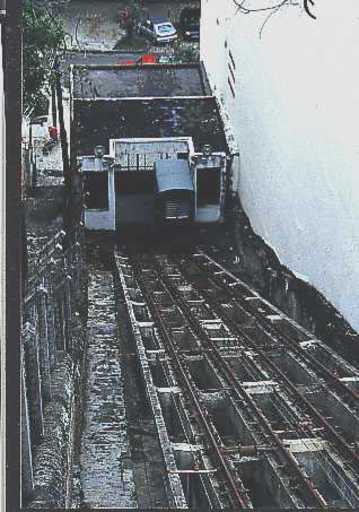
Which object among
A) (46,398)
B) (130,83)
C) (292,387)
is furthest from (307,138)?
(130,83)

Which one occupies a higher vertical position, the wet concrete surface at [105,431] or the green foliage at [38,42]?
the green foliage at [38,42]

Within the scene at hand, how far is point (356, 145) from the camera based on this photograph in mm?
5117

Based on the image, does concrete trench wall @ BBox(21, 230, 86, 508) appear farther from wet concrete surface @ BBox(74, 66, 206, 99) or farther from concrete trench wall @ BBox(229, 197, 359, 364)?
wet concrete surface @ BBox(74, 66, 206, 99)

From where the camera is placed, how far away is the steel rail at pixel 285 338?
4.58 metres

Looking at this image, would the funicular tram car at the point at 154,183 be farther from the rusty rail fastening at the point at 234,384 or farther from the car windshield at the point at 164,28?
the car windshield at the point at 164,28

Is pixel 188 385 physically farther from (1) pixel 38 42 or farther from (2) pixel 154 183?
(2) pixel 154 183

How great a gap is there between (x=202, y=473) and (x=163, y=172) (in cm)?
590

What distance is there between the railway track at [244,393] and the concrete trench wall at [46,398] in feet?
2.32

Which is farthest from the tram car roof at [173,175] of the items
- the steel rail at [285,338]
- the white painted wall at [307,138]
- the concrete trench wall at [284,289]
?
the steel rail at [285,338]

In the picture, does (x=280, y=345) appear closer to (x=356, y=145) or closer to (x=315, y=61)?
(x=356, y=145)

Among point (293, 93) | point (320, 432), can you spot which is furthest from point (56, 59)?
point (320, 432)

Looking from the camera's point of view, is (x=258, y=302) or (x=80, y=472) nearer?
(x=80, y=472)

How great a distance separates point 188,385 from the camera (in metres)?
4.63

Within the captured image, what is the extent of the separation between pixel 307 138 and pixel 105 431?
114 inches
